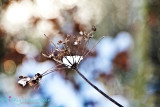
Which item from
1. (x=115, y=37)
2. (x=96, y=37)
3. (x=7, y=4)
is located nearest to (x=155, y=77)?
(x=115, y=37)

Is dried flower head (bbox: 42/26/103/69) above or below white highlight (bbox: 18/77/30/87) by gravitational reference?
above

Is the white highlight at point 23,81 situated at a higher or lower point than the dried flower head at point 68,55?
lower

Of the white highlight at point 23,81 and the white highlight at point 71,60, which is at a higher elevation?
the white highlight at point 71,60

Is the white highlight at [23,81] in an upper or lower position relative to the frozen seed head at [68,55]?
lower

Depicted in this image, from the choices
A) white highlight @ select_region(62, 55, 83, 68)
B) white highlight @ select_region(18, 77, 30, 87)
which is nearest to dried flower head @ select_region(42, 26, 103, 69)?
white highlight @ select_region(62, 55, 83, 68)

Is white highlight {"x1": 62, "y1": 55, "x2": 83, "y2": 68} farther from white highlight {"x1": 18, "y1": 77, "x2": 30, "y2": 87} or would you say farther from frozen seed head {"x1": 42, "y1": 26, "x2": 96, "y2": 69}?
white highlight {"x1": 18, "y1": 77, "x2": 30, "y2": 87}

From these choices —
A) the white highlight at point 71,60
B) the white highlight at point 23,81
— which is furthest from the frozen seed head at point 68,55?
the white highlight at point 23,81

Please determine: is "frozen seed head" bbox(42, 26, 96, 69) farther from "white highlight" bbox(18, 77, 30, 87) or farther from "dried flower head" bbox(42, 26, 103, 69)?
"white highlight" bbox(18, 77, 30, 87)

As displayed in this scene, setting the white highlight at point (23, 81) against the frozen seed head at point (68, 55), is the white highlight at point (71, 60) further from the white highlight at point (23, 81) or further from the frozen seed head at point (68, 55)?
the white highlight at point (23, 81)

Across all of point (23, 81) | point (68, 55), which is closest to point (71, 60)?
point (68, 55)

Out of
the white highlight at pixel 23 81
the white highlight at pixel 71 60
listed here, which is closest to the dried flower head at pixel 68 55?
the white highlight at pixel 71 60

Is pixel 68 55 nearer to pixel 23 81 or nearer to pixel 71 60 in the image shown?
pixel 71 60
